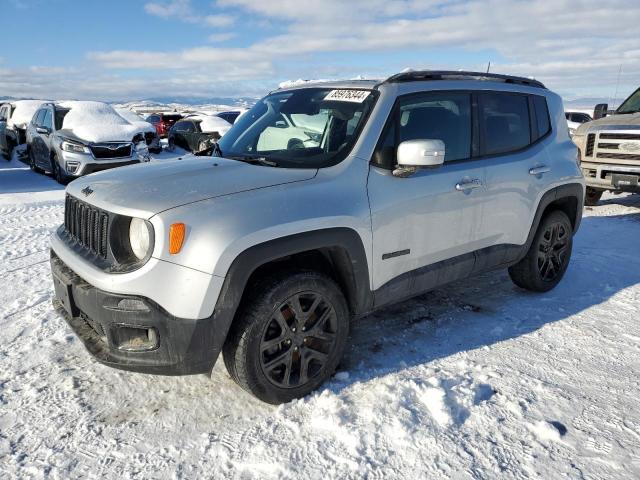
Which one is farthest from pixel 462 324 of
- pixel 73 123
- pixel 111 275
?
pixel 73 123

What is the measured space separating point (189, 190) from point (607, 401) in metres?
2.67

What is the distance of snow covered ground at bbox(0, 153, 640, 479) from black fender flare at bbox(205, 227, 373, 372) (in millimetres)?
489

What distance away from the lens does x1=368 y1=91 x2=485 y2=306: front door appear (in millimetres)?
3037

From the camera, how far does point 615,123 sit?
7.73 meters

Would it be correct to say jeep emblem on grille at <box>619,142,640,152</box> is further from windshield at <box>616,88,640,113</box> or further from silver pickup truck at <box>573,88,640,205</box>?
windshield at <box>616,88,640,113</box>

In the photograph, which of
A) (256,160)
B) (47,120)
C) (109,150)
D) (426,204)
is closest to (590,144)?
(426,204)

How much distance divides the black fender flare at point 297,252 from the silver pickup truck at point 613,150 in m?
6.17

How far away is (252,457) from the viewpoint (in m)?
2.40

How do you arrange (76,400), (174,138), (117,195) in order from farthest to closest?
1. (174,138)
2. (76,400)
3. (117,195)

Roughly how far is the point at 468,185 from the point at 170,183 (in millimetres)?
1998

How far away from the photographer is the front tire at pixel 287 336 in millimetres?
2607

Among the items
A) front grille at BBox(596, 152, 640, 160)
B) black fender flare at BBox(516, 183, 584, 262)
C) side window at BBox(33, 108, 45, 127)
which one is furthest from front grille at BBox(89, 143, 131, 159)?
front grille at BBox(596, 152, 640, 160)

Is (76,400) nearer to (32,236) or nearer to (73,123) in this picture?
(32,236)

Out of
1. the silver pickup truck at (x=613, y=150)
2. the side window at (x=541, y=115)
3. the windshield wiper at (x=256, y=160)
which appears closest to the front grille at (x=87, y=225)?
the windshield wiper at (x=256, y=160)
